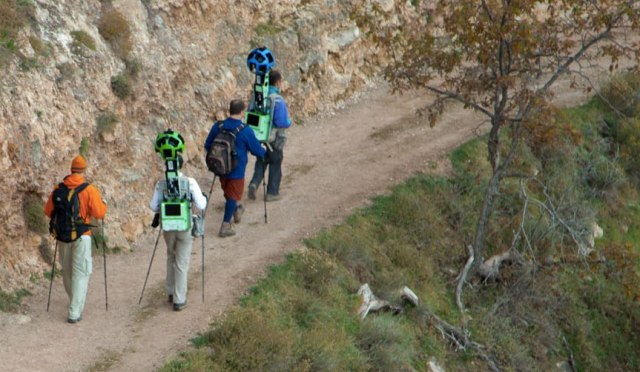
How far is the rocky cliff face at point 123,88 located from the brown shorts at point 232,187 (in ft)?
5.30

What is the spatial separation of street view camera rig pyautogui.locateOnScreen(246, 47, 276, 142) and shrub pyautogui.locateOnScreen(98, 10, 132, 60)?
269 centimetres

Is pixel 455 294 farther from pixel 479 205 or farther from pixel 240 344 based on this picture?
pixel 240 344

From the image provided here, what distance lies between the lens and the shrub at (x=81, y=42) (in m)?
15.5

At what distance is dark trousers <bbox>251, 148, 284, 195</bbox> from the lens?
1633 centimetres

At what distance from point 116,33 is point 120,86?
1157 mm

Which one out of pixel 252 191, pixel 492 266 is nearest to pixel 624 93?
pixel 492 266

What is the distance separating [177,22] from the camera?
18422 millimetres

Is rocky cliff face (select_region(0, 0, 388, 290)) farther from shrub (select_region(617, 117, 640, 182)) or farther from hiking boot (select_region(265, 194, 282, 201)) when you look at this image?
shrub (select_region(617, 117, 640, 182))

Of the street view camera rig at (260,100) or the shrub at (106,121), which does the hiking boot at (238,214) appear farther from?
the shrub at (106,121)

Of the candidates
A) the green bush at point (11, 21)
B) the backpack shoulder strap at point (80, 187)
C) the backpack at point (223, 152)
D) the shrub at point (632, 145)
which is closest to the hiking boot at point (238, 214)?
the backpack at point (223, 152)

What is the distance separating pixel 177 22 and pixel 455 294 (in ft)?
24.4

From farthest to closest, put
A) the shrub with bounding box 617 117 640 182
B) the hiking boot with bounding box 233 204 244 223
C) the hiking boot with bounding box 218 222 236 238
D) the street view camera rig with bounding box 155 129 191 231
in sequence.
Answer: the shrub with bounding box 617 117 640 182
the hiking boot with bounding box 233 204 244 223
the hiking boot with bounding box 218 222 236 238
the street view camera rig with bounding box 155 129 191 231

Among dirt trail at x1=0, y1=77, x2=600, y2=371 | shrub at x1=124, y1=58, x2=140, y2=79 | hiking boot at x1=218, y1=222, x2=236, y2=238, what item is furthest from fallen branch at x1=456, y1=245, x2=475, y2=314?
shrub at x1=124, y1=58, x2=140, y2=79

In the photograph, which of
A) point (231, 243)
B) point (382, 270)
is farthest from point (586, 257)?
point (231, 243)
